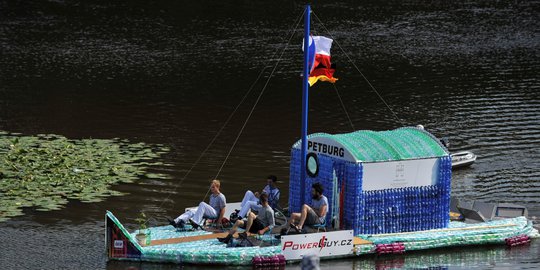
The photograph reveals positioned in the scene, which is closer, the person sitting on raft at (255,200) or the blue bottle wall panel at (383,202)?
the blue bottle wall panel at (383,202)

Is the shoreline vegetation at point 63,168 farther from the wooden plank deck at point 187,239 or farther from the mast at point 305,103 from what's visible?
the mast at point 305,103

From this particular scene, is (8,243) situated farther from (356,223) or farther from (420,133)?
(420,133)

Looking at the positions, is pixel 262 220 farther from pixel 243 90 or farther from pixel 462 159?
pixel 243 90

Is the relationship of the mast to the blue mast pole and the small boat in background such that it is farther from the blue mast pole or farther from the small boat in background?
the small boat in background

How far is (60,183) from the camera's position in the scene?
32094mm

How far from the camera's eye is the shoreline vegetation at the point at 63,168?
3072 cm

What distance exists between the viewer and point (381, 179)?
26.5 meters

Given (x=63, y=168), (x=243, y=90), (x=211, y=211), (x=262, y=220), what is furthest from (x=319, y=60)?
(x=243, y=90)

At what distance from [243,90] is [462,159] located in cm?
1543

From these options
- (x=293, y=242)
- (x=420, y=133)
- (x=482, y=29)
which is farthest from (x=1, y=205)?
(x=482, y=29)

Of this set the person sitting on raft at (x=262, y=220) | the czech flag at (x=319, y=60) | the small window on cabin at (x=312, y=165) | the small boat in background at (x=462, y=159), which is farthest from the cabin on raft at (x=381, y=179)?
the small boat in background at (x=462, y=159)

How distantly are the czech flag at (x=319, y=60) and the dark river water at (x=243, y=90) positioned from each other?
4.67 m

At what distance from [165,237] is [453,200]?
8.27 m

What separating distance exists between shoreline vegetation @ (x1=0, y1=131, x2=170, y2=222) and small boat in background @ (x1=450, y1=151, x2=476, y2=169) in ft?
30.8
